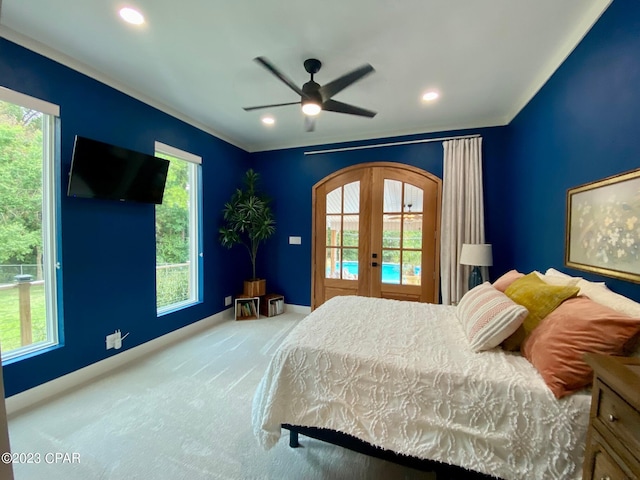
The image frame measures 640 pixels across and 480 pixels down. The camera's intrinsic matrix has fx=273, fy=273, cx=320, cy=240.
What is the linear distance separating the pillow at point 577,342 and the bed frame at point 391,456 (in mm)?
559

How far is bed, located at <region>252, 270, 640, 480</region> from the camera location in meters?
1.15

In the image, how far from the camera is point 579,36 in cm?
188

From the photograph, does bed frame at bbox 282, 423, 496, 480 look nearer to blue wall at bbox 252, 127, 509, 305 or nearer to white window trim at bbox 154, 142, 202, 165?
blue wall at bbox 252, 127, 509, 305

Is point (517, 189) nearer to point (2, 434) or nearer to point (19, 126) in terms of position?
point (2, 434)

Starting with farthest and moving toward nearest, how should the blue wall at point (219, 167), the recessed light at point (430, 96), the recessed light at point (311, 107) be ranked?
the recessed light at point (430, 96) < the recessed light at point (311, 107) < the blue wall at point (219, 167)

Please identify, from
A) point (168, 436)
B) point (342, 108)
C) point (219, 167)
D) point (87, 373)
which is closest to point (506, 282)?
point (342, 108)

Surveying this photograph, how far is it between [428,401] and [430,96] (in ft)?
9.21

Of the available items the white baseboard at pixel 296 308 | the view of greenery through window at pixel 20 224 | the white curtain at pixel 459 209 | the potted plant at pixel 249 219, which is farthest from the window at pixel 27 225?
the white curtain at pixel 459 209

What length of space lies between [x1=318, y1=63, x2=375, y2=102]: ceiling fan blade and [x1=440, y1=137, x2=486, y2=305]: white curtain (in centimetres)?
196

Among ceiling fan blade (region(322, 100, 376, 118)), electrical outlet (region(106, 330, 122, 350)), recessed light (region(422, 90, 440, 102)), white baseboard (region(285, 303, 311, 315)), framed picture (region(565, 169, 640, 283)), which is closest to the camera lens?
framed picture (region(565, 169, 640, 283))

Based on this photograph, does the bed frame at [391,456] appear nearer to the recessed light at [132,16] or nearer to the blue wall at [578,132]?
the blue wall at [578,132]

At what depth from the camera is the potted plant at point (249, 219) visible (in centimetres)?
398

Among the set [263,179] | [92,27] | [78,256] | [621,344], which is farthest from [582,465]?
[263,179]

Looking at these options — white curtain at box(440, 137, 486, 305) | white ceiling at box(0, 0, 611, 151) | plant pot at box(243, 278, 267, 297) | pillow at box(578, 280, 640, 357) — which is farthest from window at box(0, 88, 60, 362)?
white curtain at box(440, 137, 486, 305)
